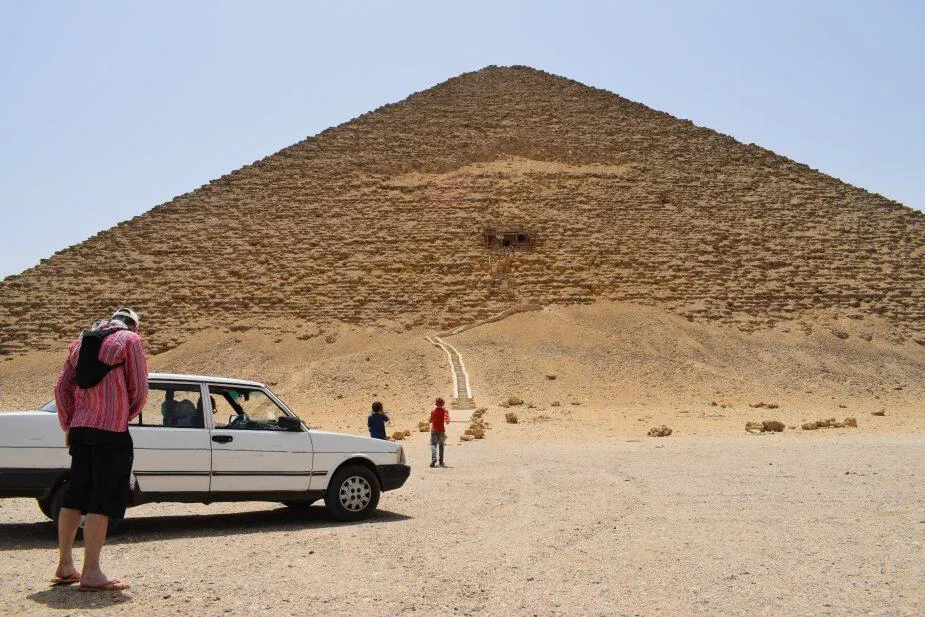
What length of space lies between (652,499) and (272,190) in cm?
3689

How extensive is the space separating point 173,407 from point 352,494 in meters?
1.74

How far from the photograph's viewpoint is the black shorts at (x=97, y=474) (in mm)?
5184

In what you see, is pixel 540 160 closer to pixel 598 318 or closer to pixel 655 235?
pixel 655 235

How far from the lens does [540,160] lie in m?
45.2

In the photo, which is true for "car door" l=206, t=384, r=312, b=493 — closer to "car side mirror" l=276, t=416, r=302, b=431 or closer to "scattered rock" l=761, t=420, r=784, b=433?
"car side mirror" l=276, t=416, r=302, b=431

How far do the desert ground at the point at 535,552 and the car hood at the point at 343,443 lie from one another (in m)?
0.62

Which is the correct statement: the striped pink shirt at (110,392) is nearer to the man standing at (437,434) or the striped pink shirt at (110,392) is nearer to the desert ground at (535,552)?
the desert ground at (535,552)

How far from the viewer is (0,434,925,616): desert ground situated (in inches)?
189

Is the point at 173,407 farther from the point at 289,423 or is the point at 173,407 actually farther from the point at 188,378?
the point at 289,423

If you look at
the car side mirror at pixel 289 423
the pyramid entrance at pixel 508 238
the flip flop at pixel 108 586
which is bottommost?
the flip flop at pixel 108 586

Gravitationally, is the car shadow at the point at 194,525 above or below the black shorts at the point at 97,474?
below

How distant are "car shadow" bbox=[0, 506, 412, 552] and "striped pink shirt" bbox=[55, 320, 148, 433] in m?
1.80

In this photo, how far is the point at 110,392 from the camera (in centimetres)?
528

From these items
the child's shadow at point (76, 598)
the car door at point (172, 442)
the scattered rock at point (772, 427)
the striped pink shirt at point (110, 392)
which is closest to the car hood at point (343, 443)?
the car door at point (172, 442)
